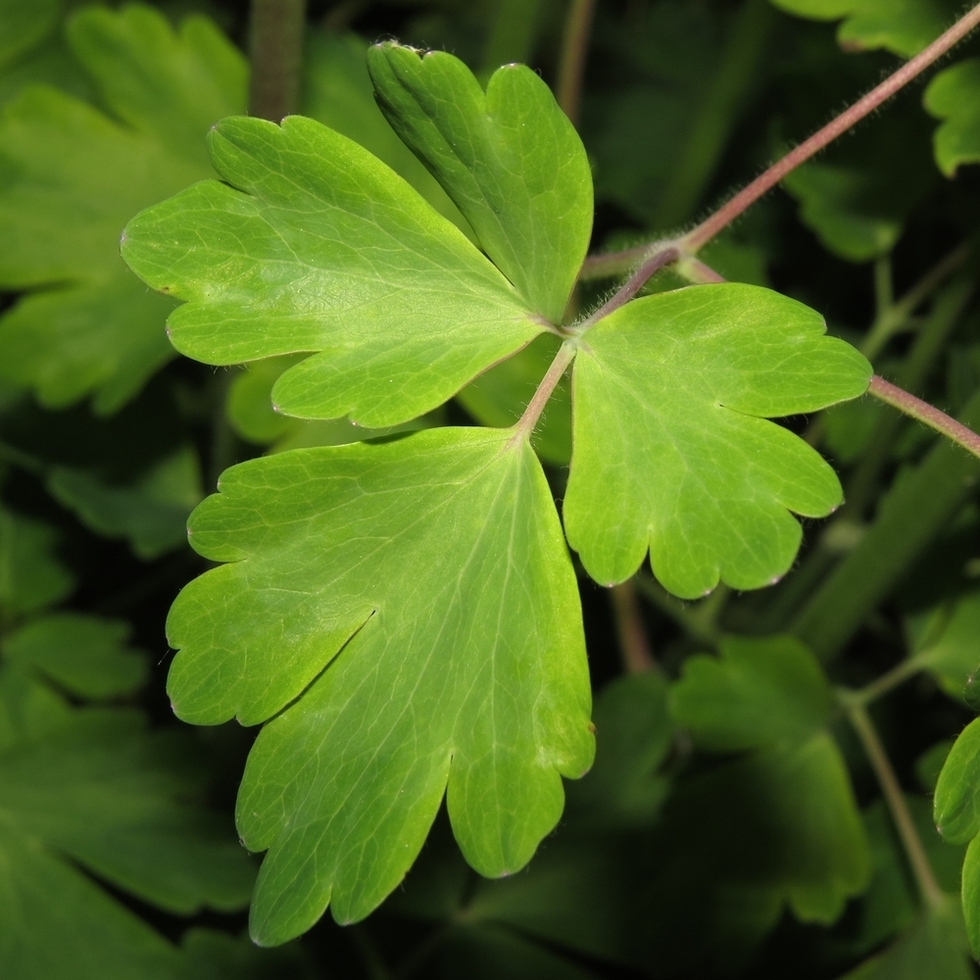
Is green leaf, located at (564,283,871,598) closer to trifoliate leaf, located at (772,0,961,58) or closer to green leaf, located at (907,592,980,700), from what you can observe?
trifoliate leaf, located at (772,0,961,58)

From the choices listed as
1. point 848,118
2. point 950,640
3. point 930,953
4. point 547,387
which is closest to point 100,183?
point 547,387

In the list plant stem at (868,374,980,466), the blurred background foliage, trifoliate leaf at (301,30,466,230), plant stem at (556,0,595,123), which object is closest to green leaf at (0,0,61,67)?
the blurred background foliage

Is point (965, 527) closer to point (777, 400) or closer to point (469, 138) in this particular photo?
point (777, 400)

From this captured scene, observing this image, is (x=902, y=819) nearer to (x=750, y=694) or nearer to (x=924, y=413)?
(x=750, y=694)

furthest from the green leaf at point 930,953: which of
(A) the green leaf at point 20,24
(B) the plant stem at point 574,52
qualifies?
(A) the green leaf at point 20,24

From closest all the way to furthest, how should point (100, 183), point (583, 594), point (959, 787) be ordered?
1. point (959, 787)
2. point (100, 183)
3. point (583, 594)
